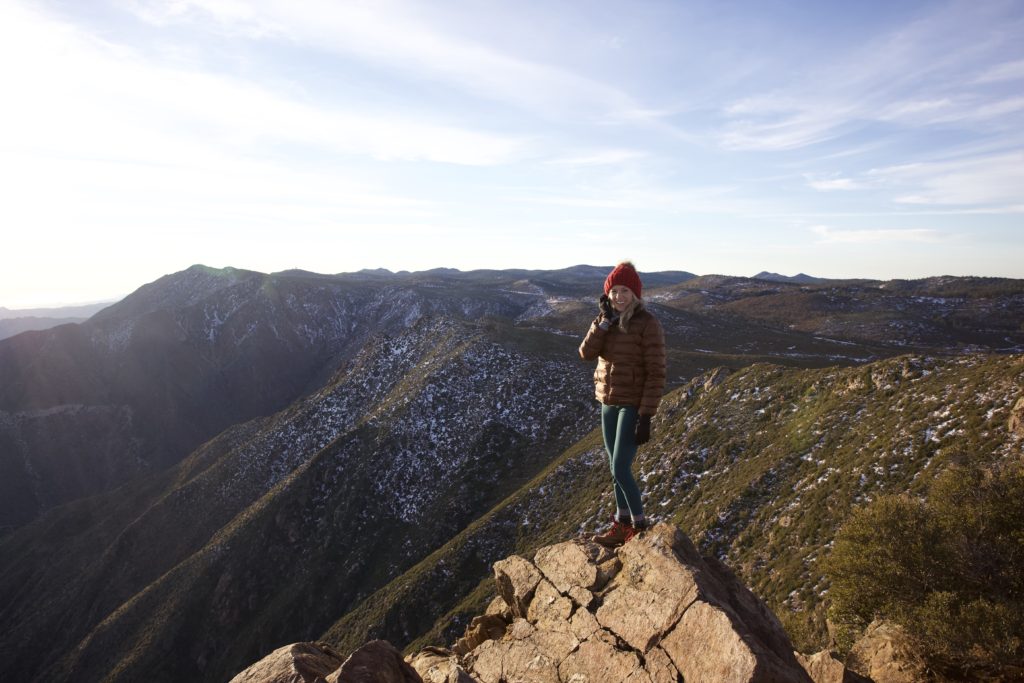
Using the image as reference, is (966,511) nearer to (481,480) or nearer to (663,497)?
(663,497)

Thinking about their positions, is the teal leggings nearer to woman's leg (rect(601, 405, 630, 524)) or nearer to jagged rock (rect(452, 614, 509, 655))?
woman's leg (rect(601, 405, 630, 524))

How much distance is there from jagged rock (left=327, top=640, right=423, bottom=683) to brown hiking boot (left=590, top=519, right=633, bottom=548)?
414cm

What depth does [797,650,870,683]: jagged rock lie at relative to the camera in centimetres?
795

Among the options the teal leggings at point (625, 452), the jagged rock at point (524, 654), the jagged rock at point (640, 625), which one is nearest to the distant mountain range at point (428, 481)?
the jagged rock at point (640, 625)

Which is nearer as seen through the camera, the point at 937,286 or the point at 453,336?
the point at 453,336

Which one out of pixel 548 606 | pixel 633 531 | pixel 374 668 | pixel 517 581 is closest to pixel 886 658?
pixel 633 531

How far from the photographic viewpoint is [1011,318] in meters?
106

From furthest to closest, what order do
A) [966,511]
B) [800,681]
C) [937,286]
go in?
1. [937,286]
2. [966,511]
3. [800,681]

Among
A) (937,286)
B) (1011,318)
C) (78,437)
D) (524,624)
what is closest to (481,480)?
(524,624)

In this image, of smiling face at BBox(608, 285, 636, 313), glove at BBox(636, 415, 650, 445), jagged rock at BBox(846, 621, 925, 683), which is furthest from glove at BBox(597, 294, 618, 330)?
jagged rock at BBox(846, 621, 925, 683)

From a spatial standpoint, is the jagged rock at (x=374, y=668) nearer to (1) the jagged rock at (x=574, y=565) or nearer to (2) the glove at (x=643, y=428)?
(1) the jagged rock at (x=574, y=565)

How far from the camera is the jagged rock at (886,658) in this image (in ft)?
28.2

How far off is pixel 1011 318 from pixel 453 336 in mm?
121118

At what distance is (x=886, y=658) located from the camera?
9.07 meters
